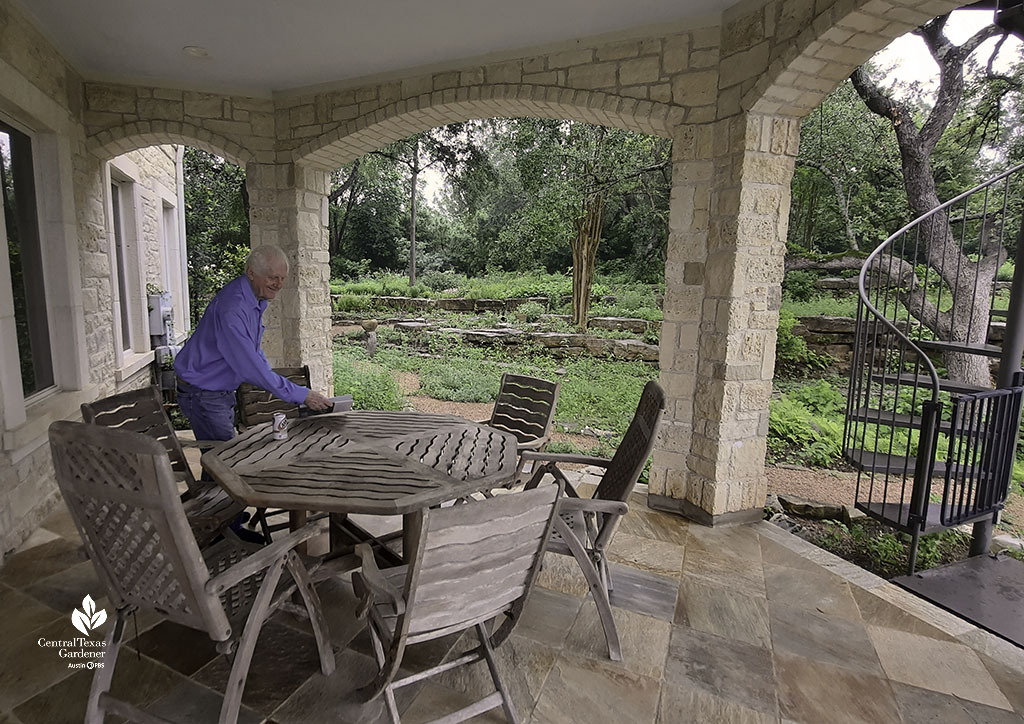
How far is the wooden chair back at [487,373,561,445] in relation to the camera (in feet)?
10.4

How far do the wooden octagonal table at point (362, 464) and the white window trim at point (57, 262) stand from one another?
1.79m

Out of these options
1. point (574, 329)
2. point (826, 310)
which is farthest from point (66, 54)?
point (826, 310)

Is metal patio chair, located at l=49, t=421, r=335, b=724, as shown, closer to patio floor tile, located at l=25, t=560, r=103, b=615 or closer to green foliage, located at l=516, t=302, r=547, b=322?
patio floor tile, located at l=25, t=560, r=103, b=615

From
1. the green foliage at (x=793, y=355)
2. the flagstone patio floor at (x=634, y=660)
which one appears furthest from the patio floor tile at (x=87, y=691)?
the green foliage at (x=793, y=355)

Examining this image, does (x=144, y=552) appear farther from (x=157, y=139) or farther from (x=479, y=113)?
(x=157, y=139)

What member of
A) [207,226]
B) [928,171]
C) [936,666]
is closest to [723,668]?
[936,666]

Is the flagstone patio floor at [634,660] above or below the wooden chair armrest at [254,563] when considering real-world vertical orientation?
below

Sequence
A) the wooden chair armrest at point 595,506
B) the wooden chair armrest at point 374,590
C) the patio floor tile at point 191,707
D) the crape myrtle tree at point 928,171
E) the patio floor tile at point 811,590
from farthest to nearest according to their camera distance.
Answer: the crape myrtle tree at point 928,171
the patio floor tile at point 811,590
the wooden chair armrest at point 595,506
the patio floor tile at point 191,707
the wooden chair armrest at point 374,590

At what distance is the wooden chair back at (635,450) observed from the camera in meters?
2.21

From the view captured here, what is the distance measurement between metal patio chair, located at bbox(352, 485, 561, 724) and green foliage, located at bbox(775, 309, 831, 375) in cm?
776

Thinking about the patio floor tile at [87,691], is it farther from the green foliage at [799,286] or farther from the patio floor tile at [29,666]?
the green foliage at [799,286]

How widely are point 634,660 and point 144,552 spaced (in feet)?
5.47

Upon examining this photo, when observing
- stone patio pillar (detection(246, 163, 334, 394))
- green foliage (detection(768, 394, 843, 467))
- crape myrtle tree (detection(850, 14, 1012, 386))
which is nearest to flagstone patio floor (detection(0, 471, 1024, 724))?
stone patio pillar (detection(246, 163, 334, 394))

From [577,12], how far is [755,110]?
3.67 ft
